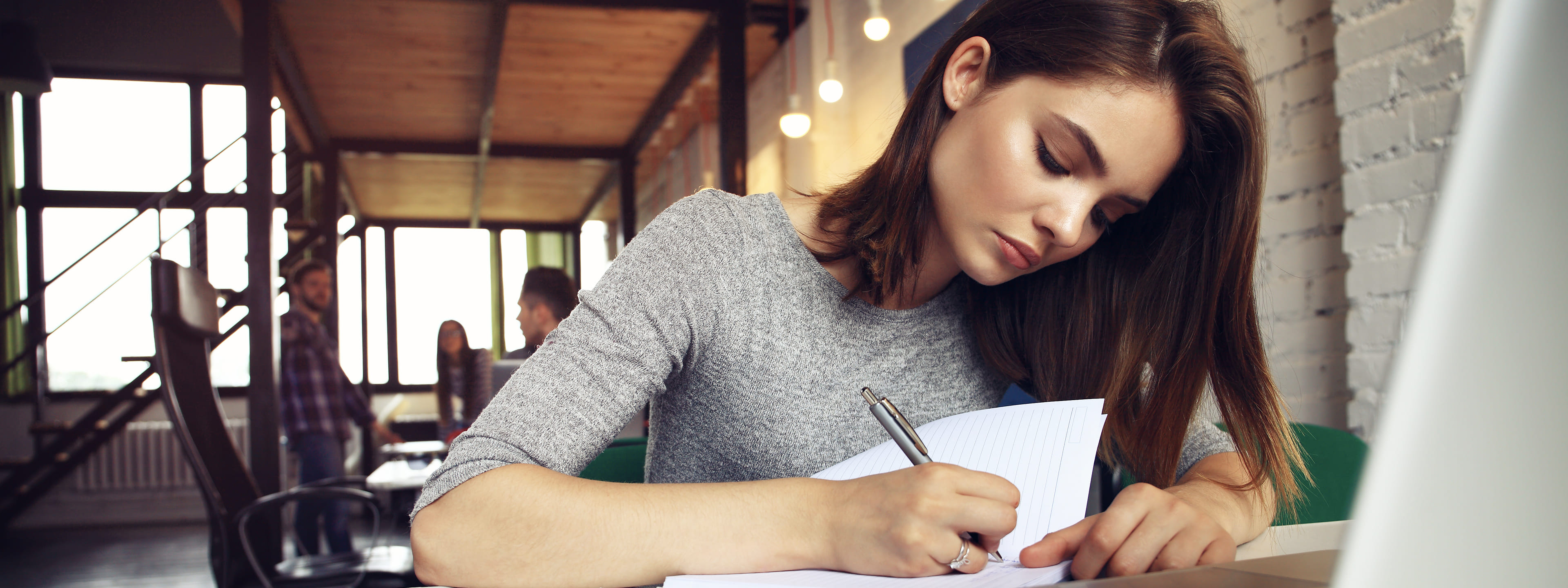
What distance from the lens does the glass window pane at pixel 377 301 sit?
975 cm

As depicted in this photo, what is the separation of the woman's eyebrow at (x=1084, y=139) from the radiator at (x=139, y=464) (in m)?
7.78

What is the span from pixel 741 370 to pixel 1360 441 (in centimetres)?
106

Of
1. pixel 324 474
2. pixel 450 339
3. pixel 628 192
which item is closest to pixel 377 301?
pixel 628 192

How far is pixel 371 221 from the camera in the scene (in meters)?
10.7

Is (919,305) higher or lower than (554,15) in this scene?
lower

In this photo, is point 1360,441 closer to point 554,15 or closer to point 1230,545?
point 1230,545

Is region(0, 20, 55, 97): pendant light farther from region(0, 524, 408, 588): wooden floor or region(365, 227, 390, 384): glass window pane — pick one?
region(365, 227, 390, 384): glass window pane

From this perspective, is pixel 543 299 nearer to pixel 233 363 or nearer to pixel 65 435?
pixel 65 435

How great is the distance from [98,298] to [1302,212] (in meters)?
7.07

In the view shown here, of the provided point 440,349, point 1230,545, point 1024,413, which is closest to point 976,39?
point 1024,413

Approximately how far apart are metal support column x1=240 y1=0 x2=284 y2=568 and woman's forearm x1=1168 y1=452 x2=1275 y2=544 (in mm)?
4036

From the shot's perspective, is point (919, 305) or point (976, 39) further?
point (919, 305)

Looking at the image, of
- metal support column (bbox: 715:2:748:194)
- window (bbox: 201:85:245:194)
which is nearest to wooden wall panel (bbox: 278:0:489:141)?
window (bbox: 201:85:245:194)

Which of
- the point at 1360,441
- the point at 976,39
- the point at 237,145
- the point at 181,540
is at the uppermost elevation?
the point at 237,145
